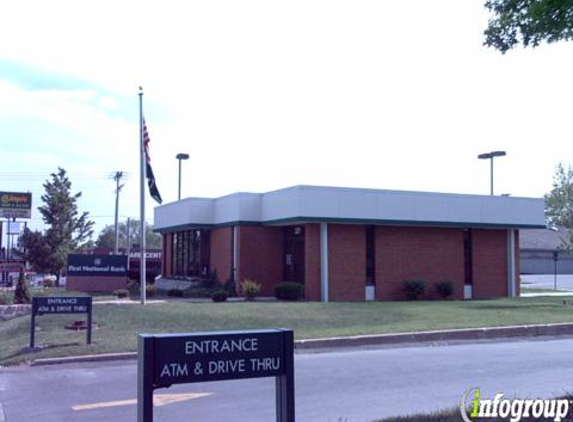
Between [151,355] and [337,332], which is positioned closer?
[151,355]

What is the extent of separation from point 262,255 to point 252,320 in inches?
469

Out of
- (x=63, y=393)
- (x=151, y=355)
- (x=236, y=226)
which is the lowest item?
(x=63, y=393)

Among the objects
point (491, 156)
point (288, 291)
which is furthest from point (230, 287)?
point (491, 156)

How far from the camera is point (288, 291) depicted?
27125mm

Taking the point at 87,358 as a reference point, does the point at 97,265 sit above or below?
above

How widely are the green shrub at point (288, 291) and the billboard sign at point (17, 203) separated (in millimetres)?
36019

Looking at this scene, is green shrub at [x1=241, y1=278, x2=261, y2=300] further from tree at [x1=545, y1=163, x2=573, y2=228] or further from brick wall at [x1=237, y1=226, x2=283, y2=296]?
tree at [x1=545, y1=163, x2=573, y2=228]

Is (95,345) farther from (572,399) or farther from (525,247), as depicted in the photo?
(525,247)

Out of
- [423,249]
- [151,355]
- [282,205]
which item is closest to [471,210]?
[423,249]

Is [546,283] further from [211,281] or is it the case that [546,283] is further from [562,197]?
[211,281]

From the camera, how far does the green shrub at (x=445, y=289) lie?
1197 inches

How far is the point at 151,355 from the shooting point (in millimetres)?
5098

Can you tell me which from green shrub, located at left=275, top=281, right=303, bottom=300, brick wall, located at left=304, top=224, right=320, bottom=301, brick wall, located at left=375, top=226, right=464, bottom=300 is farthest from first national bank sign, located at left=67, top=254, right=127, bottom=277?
brick wall, located at left=375, top=226, right=464, bottom=300

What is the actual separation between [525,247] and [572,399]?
6730 cm
